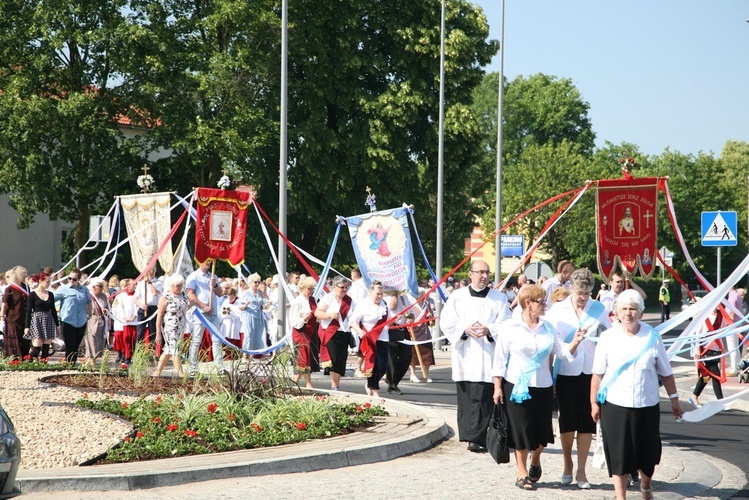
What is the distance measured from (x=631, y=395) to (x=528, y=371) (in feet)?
3.66

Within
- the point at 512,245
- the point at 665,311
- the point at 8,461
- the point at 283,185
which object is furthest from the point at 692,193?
the point at 8,461

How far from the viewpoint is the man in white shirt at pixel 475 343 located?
9891 mm

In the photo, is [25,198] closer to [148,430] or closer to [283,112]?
[283,112]

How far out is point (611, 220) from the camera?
13.8 metres

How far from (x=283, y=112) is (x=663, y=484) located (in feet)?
47.4

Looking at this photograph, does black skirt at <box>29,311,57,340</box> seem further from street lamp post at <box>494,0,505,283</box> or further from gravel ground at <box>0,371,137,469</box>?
street lamp post at <box>494,0,505,283</box>

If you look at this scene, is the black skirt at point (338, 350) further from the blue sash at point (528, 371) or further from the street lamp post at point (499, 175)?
the street lamp post at point (499, 175)

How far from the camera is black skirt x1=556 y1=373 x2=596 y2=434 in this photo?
8836 mm

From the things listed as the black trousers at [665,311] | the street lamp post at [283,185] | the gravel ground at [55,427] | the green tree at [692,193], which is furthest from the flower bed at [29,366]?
the green tree at [692,193]

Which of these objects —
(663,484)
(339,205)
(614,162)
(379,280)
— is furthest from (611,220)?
(614,162)

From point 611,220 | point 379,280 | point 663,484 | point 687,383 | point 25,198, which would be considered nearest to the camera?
point 663,484

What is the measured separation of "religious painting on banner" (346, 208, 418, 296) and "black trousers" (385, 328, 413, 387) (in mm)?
651

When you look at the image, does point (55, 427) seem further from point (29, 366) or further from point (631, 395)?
point (29, 366)

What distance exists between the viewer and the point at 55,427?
10297mm
